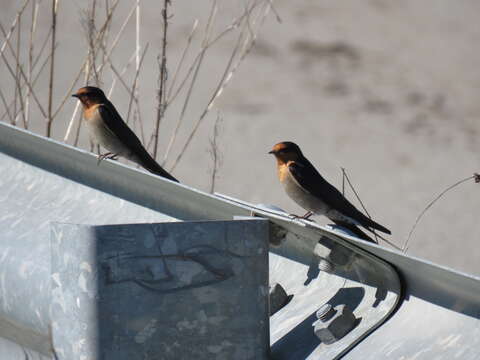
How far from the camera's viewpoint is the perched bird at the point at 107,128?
4.39 metres

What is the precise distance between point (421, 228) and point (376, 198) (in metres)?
0.65

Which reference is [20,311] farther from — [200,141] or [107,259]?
[200,141]

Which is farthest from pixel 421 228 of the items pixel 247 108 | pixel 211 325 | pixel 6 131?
pixel 211 325

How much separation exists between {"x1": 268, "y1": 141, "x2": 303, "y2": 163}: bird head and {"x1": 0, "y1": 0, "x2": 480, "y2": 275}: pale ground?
3.20 metres

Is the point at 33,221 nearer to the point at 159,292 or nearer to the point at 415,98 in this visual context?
the point at 159,292

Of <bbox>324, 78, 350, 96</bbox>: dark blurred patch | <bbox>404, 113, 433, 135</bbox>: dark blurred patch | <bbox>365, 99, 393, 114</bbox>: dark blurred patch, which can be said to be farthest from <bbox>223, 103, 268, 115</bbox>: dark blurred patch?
<bbox>404, 113, 433, 135</bbox>: dark blurred patch

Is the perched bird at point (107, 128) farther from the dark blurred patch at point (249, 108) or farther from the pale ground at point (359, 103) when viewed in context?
the dark blurred patch at point (249, 108)

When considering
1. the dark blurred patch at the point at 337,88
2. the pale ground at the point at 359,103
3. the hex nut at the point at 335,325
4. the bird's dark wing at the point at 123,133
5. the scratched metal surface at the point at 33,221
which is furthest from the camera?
the dark blurred patch at the point at 337,88

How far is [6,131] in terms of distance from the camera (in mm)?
2273

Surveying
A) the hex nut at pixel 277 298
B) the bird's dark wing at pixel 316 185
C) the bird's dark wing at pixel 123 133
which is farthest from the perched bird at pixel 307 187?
the hex nut at pixel 277 298

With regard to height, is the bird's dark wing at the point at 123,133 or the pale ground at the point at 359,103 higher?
the pale ground at the point at 359,103

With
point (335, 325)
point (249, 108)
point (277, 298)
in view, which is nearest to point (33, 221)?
point (277, 298)

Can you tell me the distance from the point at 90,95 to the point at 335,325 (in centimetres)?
304

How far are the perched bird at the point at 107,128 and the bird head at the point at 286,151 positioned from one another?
0.69m
